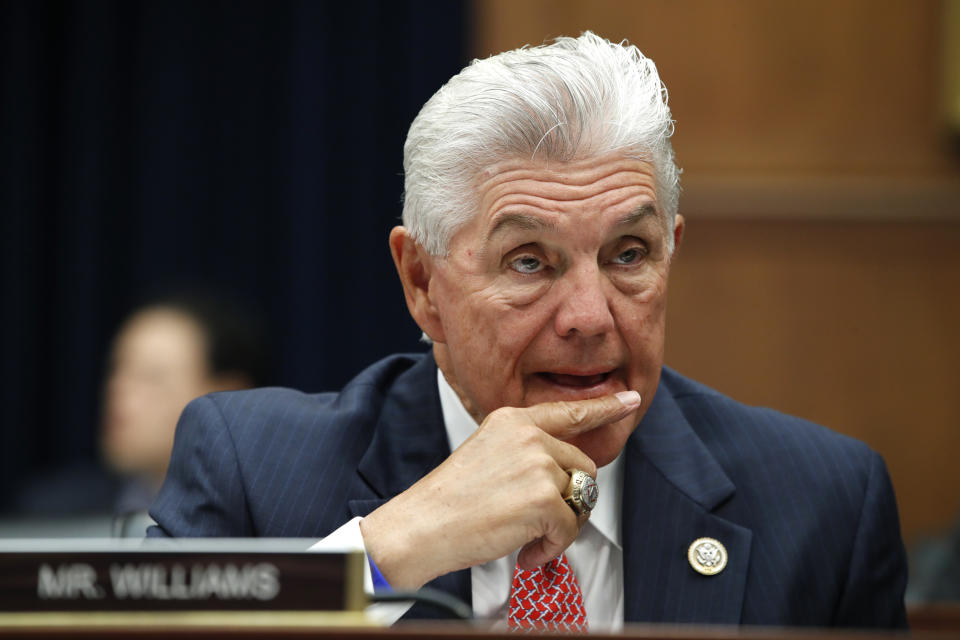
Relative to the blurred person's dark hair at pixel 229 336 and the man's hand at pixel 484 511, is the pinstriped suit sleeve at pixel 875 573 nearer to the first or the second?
the man's hand at pixel 484 511

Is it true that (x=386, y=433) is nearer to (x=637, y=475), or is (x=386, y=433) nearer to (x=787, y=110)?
(x=637, y=475)

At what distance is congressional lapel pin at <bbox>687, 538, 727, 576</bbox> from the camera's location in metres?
1.82

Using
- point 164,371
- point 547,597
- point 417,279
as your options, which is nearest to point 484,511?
point 547,597

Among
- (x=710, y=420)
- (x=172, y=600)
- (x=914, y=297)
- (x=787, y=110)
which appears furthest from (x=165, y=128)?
(x=172, y=600)

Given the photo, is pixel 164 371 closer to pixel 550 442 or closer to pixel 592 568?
pixel 592 568

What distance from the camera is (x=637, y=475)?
196cm

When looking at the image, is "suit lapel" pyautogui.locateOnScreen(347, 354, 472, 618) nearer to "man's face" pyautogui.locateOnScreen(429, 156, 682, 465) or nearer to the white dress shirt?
the white dress shirt

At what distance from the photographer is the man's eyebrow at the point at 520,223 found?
170 centimetres

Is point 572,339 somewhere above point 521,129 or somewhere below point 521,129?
below

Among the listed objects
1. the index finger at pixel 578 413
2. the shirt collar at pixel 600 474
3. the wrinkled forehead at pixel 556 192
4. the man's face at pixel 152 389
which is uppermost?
the wrinkled forehead at pixel 556 192

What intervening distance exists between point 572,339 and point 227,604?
750 millimetres

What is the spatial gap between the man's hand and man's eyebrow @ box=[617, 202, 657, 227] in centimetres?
33

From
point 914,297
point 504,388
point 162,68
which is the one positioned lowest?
point 914,297

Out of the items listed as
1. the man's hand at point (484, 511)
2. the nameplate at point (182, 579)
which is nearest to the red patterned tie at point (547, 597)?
the man's hand at point (484, 511)
